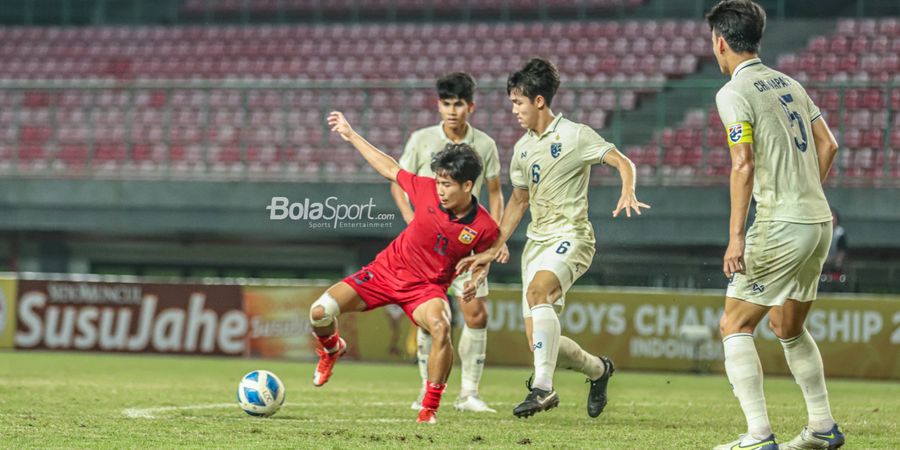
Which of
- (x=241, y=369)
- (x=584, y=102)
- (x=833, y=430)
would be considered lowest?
(x=241, y=369)

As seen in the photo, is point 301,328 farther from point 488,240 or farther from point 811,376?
point 811,376

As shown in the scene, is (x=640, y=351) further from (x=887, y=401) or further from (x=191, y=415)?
(x=191, y=415)

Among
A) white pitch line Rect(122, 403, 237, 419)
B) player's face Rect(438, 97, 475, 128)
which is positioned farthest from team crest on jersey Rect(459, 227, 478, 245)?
white pitch line Rect(122, 403, 237, 419)

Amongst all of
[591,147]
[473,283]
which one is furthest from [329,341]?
[591,147]

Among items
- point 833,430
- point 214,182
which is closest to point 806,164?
point 833,430

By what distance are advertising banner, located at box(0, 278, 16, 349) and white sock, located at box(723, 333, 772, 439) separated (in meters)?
11.9

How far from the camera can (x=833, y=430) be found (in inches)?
235

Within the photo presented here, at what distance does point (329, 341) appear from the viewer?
7.82 meters

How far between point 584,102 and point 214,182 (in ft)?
17.9

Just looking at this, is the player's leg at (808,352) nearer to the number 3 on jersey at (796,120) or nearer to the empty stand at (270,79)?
the number 3 on jersey at (796,120)

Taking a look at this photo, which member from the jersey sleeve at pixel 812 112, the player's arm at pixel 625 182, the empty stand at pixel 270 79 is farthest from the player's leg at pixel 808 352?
the empty stand at pixel 270 79

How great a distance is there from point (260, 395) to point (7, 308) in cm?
934

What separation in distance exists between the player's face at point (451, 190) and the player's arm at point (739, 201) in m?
2.12

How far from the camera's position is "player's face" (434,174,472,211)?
24.0 ft
